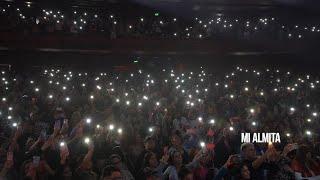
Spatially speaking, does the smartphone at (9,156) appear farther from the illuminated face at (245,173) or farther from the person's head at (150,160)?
the illuminated face at (245,173)

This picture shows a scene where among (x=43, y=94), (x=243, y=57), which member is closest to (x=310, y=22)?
(x=243, y=57)

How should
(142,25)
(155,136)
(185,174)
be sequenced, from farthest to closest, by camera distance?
(142,25), (155,136), (185,174)

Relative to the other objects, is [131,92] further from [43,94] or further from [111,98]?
[43,94]

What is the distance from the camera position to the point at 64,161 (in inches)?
239

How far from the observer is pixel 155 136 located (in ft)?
25.3

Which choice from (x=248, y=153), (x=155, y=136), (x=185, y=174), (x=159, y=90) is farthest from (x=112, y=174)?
(x=159, y=90)

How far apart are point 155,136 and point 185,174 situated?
256 cm

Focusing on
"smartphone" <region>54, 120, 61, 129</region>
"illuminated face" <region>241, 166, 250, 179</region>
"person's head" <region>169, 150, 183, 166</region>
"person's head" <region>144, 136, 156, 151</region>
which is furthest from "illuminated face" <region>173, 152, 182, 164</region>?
"smartphone" <region>54, 120, 61, 129</region>

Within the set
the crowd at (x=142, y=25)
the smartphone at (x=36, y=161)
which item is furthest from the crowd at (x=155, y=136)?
the crowd at (x=142, y=25)

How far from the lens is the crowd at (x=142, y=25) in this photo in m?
20.4

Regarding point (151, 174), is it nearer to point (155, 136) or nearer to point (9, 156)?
point (9, 156)

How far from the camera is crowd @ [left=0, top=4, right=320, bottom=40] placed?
20422 millimetres

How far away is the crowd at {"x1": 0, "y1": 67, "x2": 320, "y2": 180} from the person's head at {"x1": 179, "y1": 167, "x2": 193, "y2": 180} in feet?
0.04

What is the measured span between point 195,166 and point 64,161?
1957mm
